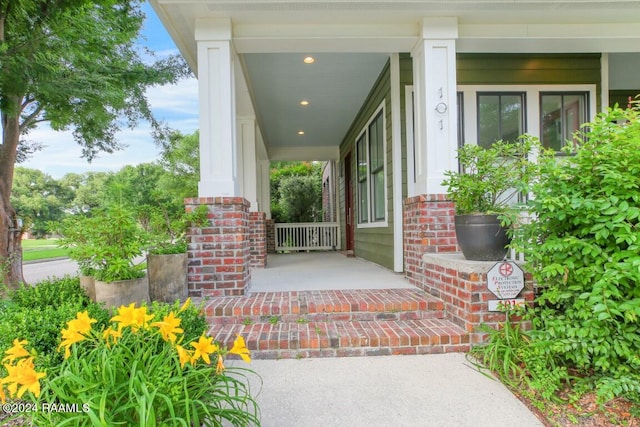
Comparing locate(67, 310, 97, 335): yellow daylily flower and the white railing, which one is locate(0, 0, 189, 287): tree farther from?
the white railing

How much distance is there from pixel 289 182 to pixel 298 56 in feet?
25.4

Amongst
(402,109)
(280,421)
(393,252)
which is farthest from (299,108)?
(280,421)

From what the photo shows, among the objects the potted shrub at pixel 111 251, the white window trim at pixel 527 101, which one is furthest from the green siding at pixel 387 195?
the potted shrub at pixel 111 251

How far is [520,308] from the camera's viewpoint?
2.25 metres

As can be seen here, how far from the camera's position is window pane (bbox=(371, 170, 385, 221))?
193 inches

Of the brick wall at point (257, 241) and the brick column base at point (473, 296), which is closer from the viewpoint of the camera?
the brick column base at point (473, 296)

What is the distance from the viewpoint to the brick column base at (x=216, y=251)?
3.05 metres

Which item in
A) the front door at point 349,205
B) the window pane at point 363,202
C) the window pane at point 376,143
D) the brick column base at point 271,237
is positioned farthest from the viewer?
the brick column base at point 271,237

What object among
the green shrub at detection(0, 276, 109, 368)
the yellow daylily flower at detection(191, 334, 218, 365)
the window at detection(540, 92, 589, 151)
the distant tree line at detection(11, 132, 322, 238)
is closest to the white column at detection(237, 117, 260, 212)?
the distant tree line at detection(11, 132, 322, 238)

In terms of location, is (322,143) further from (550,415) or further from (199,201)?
(550,415)

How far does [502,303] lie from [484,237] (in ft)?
1.55

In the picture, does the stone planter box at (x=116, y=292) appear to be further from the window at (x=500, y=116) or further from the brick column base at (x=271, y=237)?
the brick column base at (x=271, y=237)

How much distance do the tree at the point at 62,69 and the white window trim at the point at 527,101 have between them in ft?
13.9

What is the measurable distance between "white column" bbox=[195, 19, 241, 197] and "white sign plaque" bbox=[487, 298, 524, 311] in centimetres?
232
